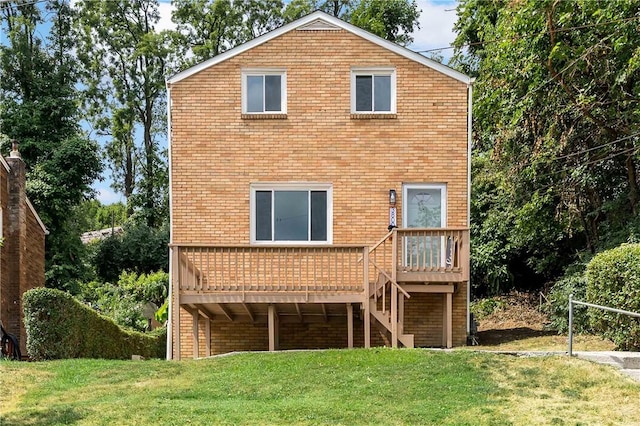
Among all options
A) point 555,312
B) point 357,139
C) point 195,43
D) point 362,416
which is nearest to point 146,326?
point 357,139

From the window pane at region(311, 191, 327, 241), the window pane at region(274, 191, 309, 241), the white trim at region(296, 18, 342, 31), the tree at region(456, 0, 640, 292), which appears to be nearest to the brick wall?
the window pane at region(274, 191, 309, 241)

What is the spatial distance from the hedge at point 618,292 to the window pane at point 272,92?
24.1 ft

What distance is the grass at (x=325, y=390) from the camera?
7.78m

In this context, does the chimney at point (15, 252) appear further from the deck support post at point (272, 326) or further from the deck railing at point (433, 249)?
the deck railing at point (433, 249)

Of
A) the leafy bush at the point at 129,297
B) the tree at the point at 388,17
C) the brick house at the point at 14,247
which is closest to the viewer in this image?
the brick house at the point at 14,247

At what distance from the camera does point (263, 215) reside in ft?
46.9

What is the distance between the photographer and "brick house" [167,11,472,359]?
14211 mm

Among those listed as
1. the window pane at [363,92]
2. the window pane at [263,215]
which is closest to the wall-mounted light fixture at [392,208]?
the window pane at [363,92]

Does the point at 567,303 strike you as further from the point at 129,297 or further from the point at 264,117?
the point at 129,297

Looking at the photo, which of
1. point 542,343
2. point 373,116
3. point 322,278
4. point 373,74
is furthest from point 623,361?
point 373,74

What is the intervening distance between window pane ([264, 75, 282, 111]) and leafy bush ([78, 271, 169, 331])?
28.2ft

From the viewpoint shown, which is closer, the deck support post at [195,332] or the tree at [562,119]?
the deck support post at [195,332]

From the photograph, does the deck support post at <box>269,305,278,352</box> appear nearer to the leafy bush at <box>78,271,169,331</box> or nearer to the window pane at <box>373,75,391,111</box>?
the window pane at <box>373,75,391,111</box>

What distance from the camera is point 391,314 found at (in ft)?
41.7
